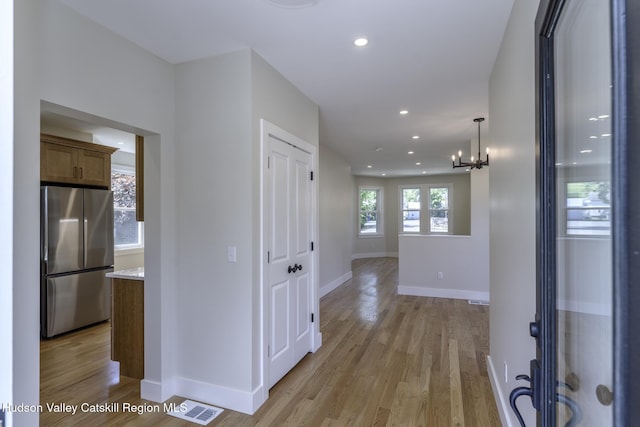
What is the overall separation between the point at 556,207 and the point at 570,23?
43cm

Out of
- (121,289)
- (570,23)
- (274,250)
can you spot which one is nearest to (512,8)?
(570,23)

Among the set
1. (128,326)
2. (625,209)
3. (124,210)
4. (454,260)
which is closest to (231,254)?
(128,326)

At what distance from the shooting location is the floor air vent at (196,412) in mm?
2279

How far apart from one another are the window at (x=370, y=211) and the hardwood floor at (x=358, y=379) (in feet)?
20.0

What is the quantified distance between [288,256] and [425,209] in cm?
824

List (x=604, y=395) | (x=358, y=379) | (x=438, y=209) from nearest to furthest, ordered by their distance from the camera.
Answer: (x=604, y=395)
(x=358, y=379)
(x=438, y=209)

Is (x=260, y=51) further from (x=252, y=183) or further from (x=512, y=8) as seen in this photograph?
(x=512, y=8)

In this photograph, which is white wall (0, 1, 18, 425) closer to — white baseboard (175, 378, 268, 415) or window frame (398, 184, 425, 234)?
white baseboard (175, 378, 268, 415)

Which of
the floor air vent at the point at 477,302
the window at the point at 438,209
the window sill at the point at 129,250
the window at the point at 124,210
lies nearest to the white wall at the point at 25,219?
the window sill at the point at 129,250

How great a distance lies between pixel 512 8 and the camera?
1.92m

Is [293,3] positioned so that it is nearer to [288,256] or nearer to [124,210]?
[288,256]

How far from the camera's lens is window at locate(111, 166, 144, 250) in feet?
18.1

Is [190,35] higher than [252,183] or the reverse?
higher

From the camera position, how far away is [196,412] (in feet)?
7.77
